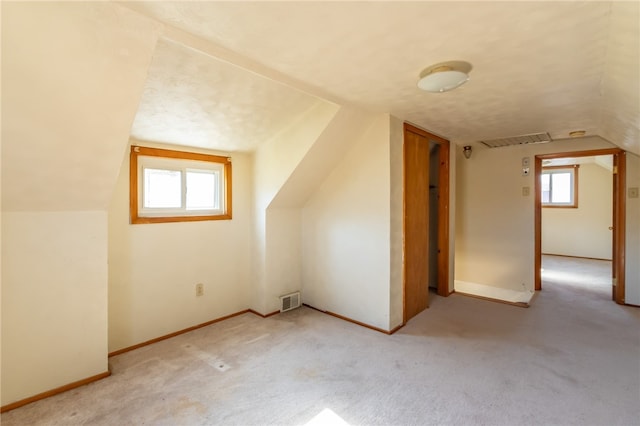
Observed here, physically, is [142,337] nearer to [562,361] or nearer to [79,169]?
[79,169]

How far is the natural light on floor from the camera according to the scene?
5.64 feet

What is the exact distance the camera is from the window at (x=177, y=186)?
273 cm

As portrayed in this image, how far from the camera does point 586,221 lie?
654 centimetres

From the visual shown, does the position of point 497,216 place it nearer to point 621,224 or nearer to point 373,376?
Result: point 621,224

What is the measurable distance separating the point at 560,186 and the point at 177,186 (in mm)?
8116

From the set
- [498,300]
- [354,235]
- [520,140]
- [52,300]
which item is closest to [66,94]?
[52,300]

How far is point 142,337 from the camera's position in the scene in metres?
2.71

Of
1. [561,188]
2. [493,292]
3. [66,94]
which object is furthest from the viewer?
[561,188]

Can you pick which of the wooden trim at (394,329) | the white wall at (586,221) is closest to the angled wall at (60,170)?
the wooden trim at (394,329)

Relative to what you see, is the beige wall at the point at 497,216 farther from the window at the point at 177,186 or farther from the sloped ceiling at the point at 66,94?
the sloped ceiling at the point at 66,94

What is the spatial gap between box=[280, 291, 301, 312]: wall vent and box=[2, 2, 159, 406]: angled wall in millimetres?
1727

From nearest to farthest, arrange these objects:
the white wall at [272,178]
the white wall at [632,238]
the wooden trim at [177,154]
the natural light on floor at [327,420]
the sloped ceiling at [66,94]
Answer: the sloped ceiling at [66,94]
the natural light on floor at [327,420]
the wooden trim at [177,154]
the white wall at [272,178]
the white wall at [632,238]

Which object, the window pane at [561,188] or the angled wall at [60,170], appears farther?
the window pane at [561,188]

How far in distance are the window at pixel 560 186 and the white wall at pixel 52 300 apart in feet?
27.0
